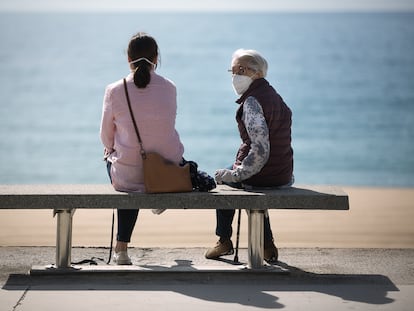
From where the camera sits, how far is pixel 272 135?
21.5 feet

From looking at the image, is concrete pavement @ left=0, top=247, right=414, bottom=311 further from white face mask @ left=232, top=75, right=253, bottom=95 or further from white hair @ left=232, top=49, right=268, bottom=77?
white hair @ left=232, top=49, right=268, bottom=77

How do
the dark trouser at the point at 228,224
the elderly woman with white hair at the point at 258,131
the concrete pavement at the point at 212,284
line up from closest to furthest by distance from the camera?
the concrete pavement at the point at 212,284, the elderly woman with white hair at the point at 258,131, the dark trouser at the point at 228,224

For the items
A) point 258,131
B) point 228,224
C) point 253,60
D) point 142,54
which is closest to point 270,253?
point 228,224

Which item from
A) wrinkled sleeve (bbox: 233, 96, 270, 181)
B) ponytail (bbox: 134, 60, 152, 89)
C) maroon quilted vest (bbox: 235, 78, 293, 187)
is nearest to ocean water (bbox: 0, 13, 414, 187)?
maroon quilted vest (bbox: 235, 78, 293, 187)

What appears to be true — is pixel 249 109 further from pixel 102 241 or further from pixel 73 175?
pixel 73 175

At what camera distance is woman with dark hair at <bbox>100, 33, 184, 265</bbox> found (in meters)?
6.36

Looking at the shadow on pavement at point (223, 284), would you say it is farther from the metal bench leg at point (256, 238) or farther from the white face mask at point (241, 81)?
the white face mask at point (241, 81)

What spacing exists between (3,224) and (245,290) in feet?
15.7

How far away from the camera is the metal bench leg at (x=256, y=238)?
20.8 ft

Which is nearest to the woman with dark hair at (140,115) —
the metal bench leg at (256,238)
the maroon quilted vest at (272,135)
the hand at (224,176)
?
the hand at (224,176)

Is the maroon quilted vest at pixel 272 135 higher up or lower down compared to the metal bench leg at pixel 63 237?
higher up

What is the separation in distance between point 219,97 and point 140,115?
42.7 meters

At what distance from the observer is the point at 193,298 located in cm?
586

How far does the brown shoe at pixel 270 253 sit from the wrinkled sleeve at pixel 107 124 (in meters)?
1.18
